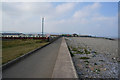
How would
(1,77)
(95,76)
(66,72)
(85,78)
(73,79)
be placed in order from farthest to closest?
(95,76) < (85,78) < (66,72) < (1,77) < (73,79)

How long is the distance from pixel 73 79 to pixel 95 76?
2120mm

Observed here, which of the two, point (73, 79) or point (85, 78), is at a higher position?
point (73, 79)

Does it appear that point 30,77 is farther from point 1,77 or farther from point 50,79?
Result: point 1,77

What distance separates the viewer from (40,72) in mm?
5016

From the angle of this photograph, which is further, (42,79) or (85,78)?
(85,78)

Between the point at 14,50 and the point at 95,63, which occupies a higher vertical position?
the point at 14,50

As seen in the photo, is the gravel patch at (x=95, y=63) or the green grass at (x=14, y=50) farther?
the green grass at (x=14, y=50)

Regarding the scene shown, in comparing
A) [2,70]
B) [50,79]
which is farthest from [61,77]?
[2,70]

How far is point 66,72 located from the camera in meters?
4.75

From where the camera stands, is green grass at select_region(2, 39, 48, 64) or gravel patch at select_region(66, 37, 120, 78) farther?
green grass at select_region(2, 39, 48, 64)

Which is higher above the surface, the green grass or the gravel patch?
the green grass

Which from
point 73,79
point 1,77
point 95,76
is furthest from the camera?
point 95,76

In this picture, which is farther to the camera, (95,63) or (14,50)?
(14,50)

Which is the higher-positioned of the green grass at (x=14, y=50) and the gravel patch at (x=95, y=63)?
the green grass at (x=14, y=50)
